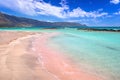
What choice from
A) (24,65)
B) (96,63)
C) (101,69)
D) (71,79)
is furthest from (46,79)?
(96,63)

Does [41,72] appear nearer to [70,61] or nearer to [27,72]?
[27,72]

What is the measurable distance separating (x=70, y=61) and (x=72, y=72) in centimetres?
251

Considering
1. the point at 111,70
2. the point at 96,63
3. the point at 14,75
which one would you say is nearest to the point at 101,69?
the point at 111,70

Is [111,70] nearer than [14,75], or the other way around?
[14,75]

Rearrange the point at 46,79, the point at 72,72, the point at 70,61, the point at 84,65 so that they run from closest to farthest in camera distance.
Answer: the point at 46,79 < the point at 72,72 < the point at 84,65 < the point at 70,61

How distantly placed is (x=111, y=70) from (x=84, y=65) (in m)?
1.66

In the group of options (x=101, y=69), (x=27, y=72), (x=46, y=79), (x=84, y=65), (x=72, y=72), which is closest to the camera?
(x=46, y=79)

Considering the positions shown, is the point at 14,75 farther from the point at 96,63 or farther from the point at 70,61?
the point at 96,63

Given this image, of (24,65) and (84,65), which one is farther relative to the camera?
(84,65)

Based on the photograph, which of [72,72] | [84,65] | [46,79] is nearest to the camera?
[46,79]

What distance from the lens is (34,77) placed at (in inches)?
298

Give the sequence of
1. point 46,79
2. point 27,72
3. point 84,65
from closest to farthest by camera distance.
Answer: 1. point 46,79
2. point 27,72
3. point 84,65

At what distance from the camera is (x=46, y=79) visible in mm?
7461

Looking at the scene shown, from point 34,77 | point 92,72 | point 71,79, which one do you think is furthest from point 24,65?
point 92,72
